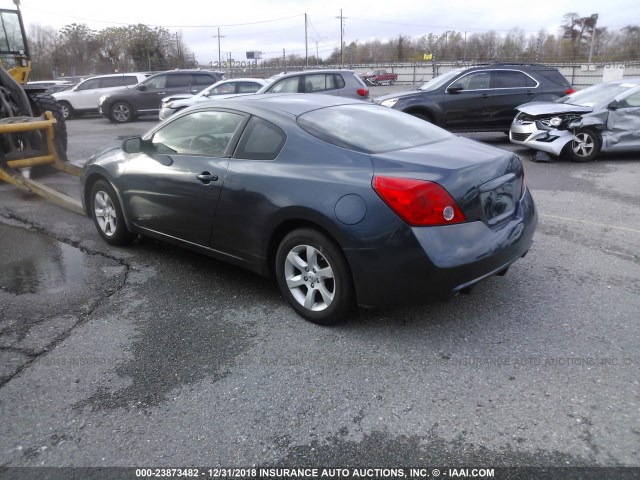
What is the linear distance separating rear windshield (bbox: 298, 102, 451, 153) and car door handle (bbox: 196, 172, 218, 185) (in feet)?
2.62

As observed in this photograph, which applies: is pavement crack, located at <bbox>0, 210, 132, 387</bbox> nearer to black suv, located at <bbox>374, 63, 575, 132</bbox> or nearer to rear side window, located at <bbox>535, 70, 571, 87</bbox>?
black suv, located at <bbox>374, 63, 575, 132</bbox>

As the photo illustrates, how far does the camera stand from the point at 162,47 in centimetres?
5597

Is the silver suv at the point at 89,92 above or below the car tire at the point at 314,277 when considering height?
above

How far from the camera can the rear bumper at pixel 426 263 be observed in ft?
10.8

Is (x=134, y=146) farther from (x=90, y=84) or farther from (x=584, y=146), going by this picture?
(x=90, y=84)

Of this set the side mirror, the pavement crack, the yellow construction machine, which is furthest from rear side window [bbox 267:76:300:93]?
the side mirror

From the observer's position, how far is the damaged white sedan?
9.64 m

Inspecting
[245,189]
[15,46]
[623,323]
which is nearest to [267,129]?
[245,189]

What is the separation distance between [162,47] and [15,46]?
4976cm

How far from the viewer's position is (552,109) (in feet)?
32.5

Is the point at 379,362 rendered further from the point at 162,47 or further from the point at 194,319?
the point at 162,47

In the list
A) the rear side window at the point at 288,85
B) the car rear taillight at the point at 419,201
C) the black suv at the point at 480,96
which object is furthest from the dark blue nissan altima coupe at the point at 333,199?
the rear side window at the point at 288,85

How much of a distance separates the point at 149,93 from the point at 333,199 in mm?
17790

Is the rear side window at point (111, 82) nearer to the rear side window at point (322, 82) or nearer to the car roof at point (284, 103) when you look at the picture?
the rear side window at point (322, 82)
